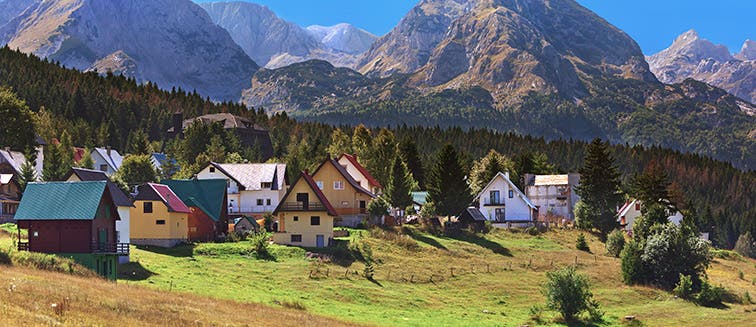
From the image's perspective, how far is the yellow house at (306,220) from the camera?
80.4 meters

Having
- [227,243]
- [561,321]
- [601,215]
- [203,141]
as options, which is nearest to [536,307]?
[561,321]

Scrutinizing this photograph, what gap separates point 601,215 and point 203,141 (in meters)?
74.0

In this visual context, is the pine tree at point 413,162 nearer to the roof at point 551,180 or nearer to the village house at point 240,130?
the roof at point 551,180

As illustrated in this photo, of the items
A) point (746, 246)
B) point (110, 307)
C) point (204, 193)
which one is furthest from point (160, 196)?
point (746, 246)

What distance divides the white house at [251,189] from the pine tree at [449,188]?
1841cm

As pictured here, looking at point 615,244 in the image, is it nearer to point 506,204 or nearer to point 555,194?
point 506,204

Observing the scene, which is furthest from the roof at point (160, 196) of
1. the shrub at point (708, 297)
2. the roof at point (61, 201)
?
the shrub at point (708, 297)

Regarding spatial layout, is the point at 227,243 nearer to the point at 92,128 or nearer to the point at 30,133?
the point at 30,133

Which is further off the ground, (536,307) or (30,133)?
(30,133)

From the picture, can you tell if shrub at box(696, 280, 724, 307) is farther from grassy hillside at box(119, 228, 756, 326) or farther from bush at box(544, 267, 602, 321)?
bush at box(544, 267, 602, 321)

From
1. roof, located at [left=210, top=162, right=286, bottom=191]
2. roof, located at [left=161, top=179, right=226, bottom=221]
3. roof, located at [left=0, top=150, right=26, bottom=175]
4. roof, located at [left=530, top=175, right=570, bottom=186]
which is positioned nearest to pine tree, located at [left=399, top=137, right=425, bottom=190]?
roof, located at [left=530, top=175, right=570, bottom=186]

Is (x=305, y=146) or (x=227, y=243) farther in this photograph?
(x=305, y=146)

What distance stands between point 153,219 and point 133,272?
16646 mm

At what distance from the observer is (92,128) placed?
16838cm
